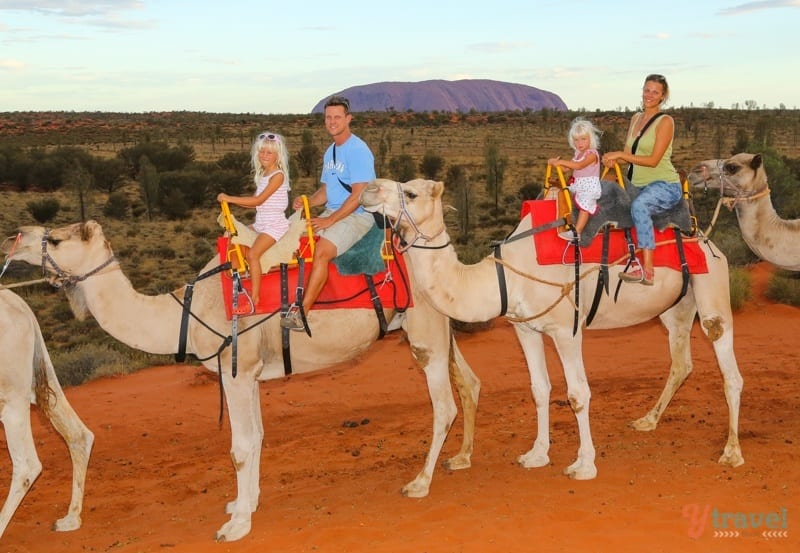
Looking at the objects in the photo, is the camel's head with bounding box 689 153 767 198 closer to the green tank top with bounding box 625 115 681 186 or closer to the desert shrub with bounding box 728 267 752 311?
the green tank top with bounding box 625 115 681 186

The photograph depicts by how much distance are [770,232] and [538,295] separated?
2981mm

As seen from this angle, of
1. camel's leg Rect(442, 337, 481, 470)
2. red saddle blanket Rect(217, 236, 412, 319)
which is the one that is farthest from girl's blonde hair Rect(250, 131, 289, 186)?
camel's leg Rect(442, 337, 481, 470)

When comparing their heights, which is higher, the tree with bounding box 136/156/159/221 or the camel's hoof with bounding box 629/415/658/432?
the tree with bounding box 136/156/159/221

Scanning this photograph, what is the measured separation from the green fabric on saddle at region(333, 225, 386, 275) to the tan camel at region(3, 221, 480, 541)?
365 mm

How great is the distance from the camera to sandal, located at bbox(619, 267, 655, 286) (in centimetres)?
756

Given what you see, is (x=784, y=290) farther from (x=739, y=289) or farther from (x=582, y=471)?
(x=582, y=471)

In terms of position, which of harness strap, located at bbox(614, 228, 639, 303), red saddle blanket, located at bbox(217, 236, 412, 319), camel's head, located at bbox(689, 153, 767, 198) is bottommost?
red saddle blanket, located at bbox(217, 236, 412, 319)

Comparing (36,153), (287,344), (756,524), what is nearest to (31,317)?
(287,344)

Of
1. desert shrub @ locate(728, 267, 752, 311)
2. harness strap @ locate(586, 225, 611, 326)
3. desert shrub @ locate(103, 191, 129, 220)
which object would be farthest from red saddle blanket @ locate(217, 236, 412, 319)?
desert shrub @ locate(103, 191, 129, 220)

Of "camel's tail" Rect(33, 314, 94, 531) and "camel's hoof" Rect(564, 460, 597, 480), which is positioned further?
"camel's hoof" Rect(564, 460, 597, 480)

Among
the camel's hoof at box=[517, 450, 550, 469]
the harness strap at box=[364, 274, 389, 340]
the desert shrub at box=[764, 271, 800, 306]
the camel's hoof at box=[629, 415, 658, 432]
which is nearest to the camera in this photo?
the harness strap at box=[364, 274, 389, 340]

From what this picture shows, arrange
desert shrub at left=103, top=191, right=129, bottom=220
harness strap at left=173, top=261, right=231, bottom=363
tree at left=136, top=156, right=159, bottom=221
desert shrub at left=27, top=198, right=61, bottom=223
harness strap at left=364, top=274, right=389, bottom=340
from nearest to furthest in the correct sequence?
harness strap at left=173, top=261, right=231, bottom=363
harness strap at left=364, top=274, right=389, bottom=340
desert shrub at left=27, top=198, right=61, bottom=223
desert shrub at left=103, top=191, right=129, bottom=220
tree at left=136, top=156, right=159, bottom=221

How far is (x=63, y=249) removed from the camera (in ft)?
21.7

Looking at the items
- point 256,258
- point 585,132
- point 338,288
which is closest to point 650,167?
point 585,132
